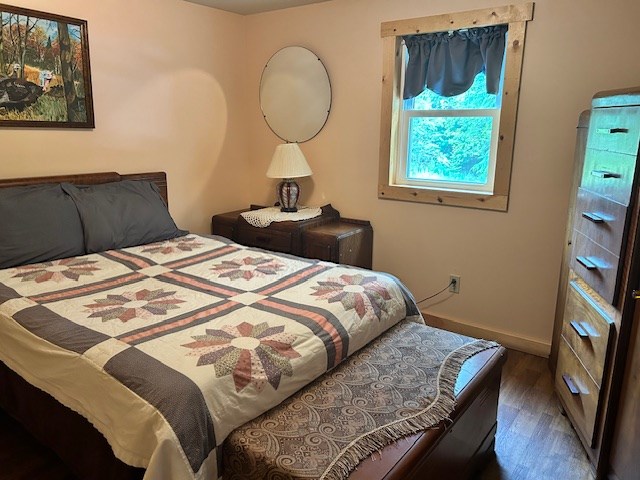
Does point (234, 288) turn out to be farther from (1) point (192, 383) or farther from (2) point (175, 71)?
(2) point (175, 71)

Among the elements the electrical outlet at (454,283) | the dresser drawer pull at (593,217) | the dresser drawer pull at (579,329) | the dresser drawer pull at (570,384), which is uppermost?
the dresser drawer pull at (593,217)

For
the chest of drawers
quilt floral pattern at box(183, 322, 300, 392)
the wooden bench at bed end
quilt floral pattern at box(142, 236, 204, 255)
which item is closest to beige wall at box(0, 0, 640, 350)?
the chest of drawers

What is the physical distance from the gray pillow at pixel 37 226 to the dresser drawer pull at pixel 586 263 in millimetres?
2483

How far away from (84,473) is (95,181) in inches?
73.0

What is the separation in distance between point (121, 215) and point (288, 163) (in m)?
1.21

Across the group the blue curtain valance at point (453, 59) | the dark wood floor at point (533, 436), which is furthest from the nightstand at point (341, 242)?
the dark wood floor at point (533, 436)

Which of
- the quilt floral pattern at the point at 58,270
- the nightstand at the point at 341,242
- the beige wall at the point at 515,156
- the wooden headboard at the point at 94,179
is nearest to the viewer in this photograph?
the quilt floral pattern at the point at 58,270

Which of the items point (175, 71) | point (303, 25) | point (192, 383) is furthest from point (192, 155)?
point (192, 383)

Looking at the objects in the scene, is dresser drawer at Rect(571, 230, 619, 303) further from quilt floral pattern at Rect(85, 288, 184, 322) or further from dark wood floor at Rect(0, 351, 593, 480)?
quilt floral pattern at Rect(85, 288, 184, 322)

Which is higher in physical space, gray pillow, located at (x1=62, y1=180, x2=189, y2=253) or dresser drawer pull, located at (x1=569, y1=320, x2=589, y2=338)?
gray pillow, located at (x1=62, y1=180, x2=189, y2=253)

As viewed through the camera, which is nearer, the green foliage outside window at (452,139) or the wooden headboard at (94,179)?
the wooden headboard at (94,179)

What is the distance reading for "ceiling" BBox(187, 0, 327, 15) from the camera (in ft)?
10.9

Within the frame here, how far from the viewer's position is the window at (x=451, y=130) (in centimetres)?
267

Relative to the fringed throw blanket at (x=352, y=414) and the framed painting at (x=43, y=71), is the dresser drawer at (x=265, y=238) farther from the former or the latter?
the fringed throw blanket at (x=352, y=414)
